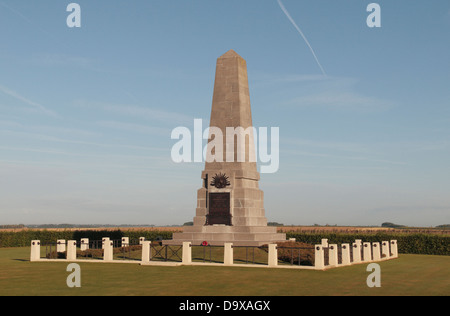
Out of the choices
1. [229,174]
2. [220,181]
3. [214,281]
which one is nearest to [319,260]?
[214,281]

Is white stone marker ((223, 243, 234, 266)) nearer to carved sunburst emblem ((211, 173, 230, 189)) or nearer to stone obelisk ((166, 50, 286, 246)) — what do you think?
stone obelisk ((166, 50, 286, 246))

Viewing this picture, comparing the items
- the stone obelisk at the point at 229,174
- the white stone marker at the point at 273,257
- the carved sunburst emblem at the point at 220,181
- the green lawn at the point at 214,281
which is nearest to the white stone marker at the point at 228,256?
the green lawn at the point at 214,281

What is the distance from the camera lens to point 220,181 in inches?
1432

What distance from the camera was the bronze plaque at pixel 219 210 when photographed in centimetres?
3581

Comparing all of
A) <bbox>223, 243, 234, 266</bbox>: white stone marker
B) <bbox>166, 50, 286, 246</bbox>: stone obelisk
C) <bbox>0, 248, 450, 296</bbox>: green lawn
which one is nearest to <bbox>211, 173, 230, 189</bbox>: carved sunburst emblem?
<bbox>166, 50, 286, 246</bbox>: stone obelisk

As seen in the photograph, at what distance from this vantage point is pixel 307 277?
22.6 meters

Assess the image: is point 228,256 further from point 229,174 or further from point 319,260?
point 229,174

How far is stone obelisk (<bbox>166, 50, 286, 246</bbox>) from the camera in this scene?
35531 millimetres

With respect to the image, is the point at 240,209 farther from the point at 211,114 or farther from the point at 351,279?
the point at 351,279

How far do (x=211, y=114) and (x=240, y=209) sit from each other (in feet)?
23.5

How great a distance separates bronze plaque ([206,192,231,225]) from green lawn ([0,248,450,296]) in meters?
9.19
